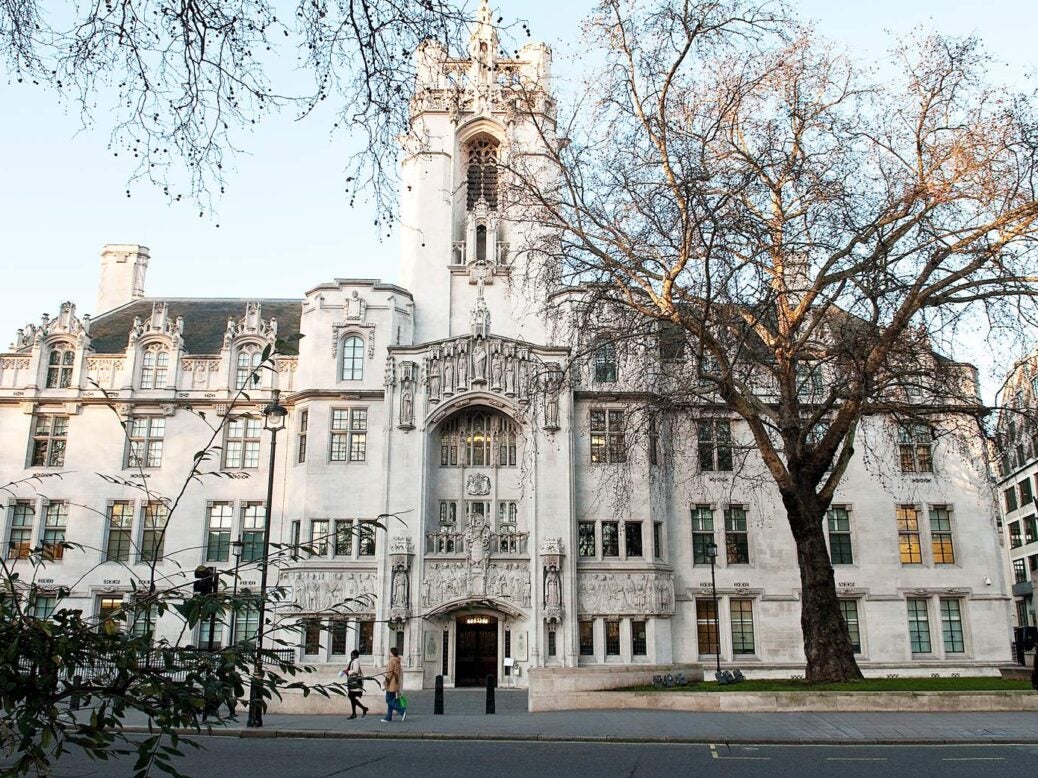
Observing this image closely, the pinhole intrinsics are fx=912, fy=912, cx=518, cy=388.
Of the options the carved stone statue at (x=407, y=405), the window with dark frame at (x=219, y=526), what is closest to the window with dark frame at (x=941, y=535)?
the carved stone statue at (x=407, y=405)

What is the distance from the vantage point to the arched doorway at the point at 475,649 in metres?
34.3

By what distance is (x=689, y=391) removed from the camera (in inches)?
915

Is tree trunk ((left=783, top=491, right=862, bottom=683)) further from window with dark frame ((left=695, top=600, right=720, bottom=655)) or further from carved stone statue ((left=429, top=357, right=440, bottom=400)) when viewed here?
carved stone statue ((left=429, top=357, right=440, bottom=400))

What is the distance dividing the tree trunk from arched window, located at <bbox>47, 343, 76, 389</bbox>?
101ft

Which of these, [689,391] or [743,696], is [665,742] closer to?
[743,696]

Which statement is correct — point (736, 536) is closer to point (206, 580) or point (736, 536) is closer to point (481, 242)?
point (481, 242)

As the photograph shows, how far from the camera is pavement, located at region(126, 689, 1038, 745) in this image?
620 inches

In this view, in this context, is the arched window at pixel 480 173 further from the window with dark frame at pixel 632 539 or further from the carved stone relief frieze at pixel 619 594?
the carved stone relief frieze at pixel 619 594

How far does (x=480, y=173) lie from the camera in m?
41.3

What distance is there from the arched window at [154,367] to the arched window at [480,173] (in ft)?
48.6

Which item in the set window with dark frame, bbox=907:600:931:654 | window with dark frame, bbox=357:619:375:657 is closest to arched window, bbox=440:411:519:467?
window with dark frame, bbox=357:619:375:657

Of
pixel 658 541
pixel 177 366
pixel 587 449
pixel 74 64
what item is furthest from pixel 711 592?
pixel 74 64

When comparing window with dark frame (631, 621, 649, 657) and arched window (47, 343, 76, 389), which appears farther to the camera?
arched window (47, 343, 76, 389)

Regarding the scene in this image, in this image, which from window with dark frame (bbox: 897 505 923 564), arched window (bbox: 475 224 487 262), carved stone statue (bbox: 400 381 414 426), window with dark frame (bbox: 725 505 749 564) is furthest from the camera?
arched window (bbox: 475 224 487 262)
